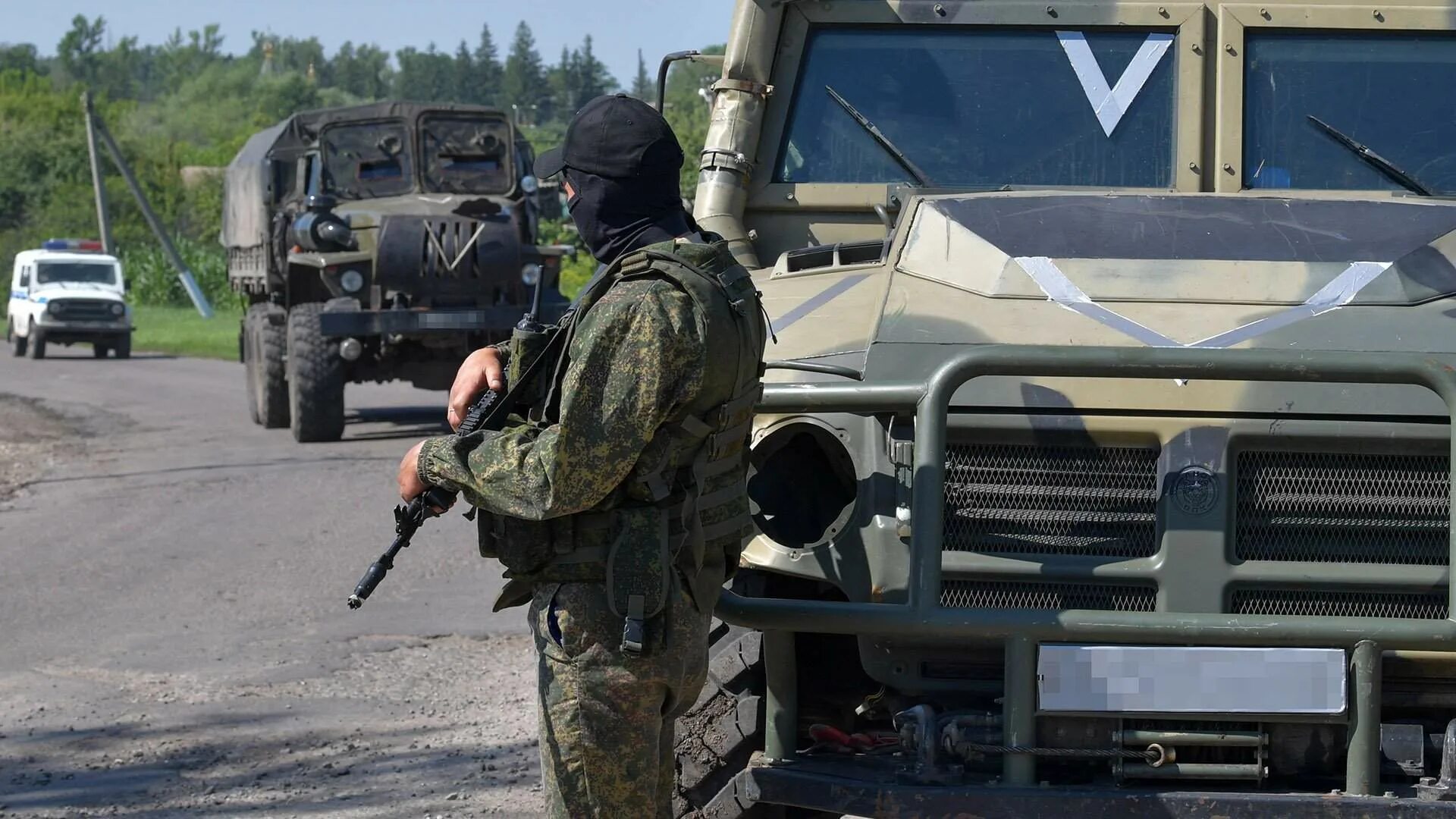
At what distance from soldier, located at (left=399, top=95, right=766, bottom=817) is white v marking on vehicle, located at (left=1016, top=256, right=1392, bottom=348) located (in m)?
0.70

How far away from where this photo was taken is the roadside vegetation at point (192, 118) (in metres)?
39.0

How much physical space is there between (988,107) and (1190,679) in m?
2.03

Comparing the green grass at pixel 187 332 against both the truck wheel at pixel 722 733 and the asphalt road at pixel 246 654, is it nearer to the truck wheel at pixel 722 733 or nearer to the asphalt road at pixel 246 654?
the asphalt road at pixel 246 654

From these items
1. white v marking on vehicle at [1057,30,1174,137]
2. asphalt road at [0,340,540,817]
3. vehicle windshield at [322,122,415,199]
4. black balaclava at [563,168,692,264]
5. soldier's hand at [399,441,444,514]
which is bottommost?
asphalt road at [0,340,540,817]

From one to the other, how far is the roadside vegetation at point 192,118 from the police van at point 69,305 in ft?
4.92

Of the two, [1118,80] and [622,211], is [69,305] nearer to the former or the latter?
[1118,80]

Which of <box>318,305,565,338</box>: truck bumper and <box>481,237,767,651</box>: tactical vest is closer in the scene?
<box>481,237,767,651</box>: tactical vest

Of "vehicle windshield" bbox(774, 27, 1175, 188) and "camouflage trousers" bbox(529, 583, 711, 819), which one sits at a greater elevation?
"vehicle windshield" bbox(774, 27, 1175, 188)

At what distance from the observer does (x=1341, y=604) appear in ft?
10.3

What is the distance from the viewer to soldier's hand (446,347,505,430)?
3084mm

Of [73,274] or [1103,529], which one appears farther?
[73,274]

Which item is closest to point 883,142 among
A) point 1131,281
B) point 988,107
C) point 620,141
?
point 988,107

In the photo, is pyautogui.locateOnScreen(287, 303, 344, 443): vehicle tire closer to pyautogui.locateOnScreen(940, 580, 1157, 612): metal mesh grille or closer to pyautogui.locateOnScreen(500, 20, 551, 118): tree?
pyautogui.locateOnScreen(940, 580, 1157, 612): metal mesh grille

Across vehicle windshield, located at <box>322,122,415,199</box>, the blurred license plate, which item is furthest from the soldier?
vehicle windshield, located at <box>322,122,415,199</box>
